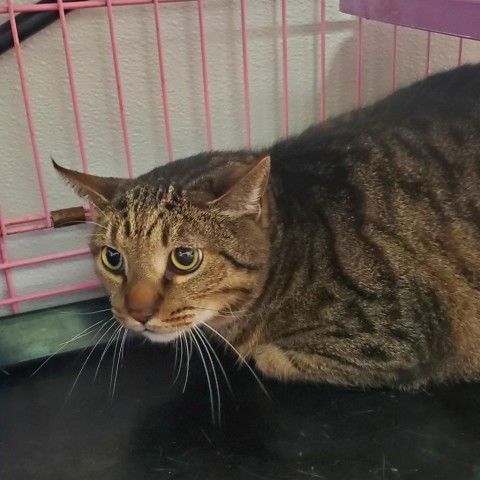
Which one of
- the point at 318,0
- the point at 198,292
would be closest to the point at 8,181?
the point at 198,292

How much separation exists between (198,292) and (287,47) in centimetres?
64

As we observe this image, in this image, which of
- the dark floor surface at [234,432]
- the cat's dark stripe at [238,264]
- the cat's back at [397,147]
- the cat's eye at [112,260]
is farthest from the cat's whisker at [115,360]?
the cat's back at [397,147]

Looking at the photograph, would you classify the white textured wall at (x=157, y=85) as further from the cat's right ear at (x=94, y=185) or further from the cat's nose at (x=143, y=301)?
the cat's nose at (x=143, y=301)

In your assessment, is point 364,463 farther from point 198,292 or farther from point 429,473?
point 198,292

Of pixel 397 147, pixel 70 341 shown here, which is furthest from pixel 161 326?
pixel 397 147

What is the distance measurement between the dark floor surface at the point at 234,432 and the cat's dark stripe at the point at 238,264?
0.22m

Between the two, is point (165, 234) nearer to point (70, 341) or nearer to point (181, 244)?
point (181, 244)

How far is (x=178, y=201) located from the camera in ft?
3.02

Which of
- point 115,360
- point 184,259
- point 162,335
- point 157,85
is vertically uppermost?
point 157,85

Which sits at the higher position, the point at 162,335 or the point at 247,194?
the point at 247,194

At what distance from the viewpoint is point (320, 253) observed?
994 mm

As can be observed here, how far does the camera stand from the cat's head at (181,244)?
2.95 ft

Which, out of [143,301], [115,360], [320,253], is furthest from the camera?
[115,360]

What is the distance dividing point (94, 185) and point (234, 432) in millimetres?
432
